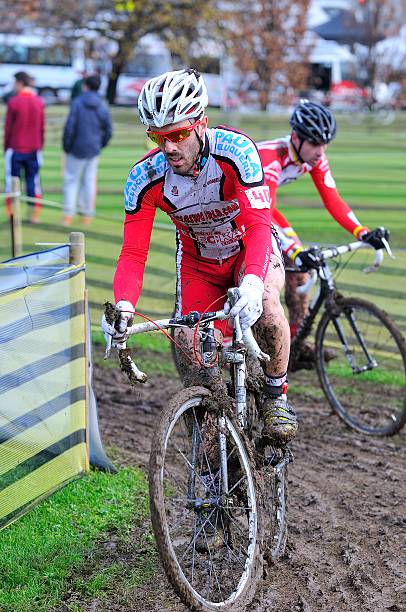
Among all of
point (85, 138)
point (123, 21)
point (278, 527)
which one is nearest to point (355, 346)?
point (278, 527)

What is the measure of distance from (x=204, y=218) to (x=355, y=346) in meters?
2.67

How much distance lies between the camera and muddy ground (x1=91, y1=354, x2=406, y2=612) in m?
4.52

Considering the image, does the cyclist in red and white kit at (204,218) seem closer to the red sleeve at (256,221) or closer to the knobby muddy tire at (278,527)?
the red sleeve at (256,221)

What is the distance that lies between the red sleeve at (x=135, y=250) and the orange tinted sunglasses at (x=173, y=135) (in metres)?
0.32

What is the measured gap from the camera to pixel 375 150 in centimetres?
2633

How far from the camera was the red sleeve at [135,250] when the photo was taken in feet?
14.9

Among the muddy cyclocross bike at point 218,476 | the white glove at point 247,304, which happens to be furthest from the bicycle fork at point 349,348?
the white glove at point 247,304

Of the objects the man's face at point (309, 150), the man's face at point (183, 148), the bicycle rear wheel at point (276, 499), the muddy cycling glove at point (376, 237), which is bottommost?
the bicycle rear wheel at point (276, 499)

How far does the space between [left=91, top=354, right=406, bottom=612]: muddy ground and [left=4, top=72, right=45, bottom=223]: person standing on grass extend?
840 cm

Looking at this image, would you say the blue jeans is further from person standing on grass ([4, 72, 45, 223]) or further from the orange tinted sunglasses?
the orange tinted sunglasses

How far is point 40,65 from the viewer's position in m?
38.9

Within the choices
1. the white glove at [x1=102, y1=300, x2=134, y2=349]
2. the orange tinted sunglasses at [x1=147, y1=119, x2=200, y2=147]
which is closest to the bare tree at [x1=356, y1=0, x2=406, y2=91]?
the orange tinted sunglasses at [x1=147, y1=119, x2=200, y2=147]

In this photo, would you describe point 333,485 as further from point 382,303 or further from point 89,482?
point 382,303

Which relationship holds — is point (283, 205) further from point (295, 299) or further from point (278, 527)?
point (278, 527)
